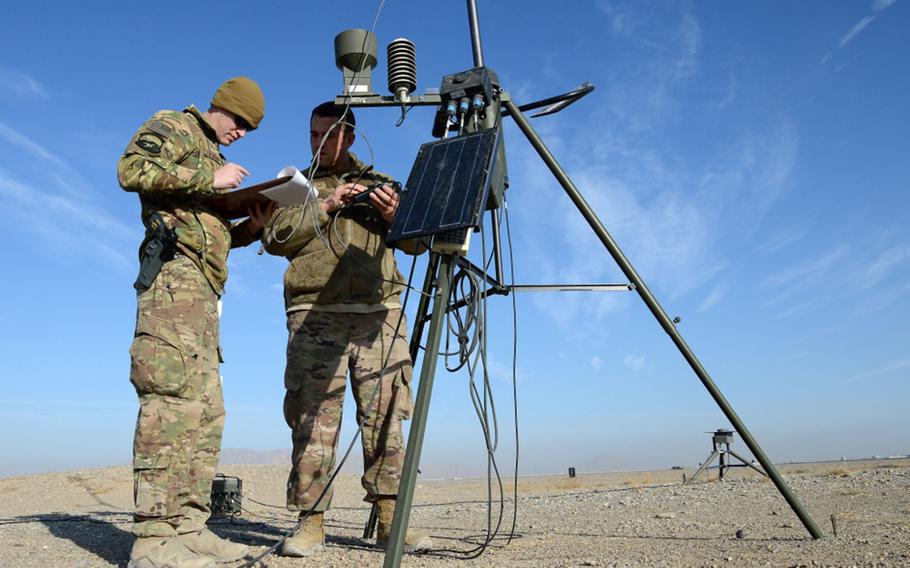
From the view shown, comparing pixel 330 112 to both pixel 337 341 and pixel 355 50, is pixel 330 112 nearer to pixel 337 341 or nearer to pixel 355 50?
pixel 355 50

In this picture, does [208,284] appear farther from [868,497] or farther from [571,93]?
[868,497]

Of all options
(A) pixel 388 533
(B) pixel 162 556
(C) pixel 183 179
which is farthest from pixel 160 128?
(A) pixel 388 533

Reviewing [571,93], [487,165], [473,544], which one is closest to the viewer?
[487,165]

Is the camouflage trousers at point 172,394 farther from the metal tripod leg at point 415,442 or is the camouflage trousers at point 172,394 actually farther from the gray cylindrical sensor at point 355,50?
the metal tripod leg at point 415,442

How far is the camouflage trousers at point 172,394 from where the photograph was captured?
323cm

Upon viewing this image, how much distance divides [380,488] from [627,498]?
3818 mm

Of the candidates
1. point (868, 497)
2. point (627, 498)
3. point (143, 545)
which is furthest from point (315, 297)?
point (868, 497)

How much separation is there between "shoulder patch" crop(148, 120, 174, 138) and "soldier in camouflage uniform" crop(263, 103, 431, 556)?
0.77 m

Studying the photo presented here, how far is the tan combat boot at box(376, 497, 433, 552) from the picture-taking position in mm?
3816

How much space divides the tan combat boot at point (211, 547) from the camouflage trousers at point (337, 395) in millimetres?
418

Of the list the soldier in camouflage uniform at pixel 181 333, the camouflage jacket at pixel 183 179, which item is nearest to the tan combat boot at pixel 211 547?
the soldier in camouflage uniform at pixel 181 333

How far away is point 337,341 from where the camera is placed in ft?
13.2

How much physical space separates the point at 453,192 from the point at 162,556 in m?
2.19

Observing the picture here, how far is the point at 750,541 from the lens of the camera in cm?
366
